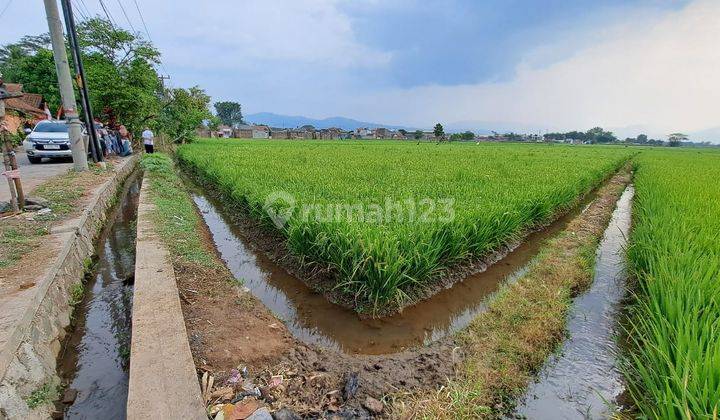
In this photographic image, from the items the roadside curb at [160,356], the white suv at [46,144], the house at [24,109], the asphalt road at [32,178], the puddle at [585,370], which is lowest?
the puddle at [585,370]

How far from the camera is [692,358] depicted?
203cm

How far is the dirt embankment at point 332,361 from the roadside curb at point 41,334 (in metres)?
0.94

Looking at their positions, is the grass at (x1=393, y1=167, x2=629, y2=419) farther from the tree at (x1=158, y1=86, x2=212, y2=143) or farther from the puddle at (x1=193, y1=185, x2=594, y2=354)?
the tree at (x1=158, y1=86, x2=212, y2=143)

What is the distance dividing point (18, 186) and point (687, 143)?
148804mm

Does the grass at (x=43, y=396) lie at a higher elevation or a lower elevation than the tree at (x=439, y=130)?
lower

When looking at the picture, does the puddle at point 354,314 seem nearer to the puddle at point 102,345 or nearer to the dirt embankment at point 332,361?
the dirt embankment at point 332,361

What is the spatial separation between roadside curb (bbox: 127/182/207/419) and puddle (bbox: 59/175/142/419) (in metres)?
0.39

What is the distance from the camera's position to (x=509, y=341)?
308 centimetres

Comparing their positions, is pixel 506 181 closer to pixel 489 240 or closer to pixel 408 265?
pixel 489 240

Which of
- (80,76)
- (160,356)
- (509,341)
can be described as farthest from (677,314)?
(80,76)

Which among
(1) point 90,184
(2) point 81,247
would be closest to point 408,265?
(2) point 81,247

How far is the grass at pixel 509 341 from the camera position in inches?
92.3

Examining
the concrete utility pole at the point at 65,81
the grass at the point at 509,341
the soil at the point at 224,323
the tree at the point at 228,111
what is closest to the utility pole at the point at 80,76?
the concrete utility pole at the point at 65,81

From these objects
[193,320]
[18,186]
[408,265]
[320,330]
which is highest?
[18,186]
